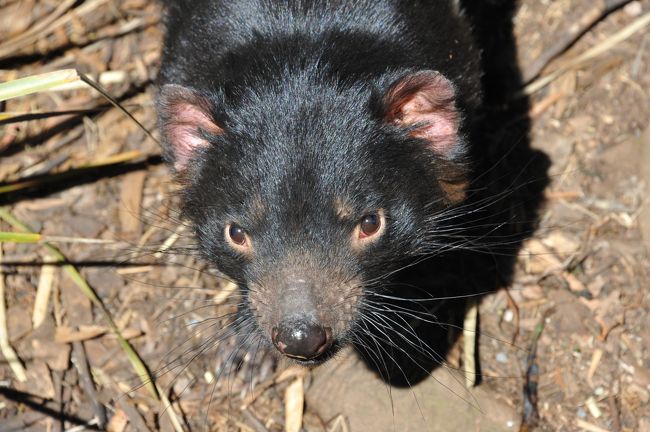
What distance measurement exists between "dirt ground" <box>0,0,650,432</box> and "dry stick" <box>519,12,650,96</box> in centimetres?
2

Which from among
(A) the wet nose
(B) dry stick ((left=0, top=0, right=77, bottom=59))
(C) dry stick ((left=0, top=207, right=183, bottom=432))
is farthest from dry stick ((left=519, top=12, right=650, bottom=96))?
(B) dry stick ((left=0, top=0, right=77, bottom=59))

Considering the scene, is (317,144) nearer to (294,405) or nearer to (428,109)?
(428,109)

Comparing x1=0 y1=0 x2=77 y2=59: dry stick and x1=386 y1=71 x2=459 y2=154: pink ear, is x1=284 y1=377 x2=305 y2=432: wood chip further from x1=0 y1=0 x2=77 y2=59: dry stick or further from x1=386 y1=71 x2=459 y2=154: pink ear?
x1=0 y1=0 x2=77 y2=59: dry stick

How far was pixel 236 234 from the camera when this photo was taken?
12.4 ft

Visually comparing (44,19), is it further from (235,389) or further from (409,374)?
(409,374)

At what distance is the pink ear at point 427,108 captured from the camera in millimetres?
3637

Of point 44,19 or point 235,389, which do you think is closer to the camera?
point 235,389

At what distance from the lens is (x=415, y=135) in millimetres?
3857

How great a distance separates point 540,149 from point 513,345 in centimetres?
120

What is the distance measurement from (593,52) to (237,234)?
281 centimetres

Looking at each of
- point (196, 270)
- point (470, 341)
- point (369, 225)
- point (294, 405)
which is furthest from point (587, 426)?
point (196, 270)

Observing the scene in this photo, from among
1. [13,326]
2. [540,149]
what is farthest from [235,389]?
[540,149]

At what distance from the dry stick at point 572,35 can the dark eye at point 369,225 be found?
2.15 m

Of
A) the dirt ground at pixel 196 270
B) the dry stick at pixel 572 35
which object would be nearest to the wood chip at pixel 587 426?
the dirt ground at pixel 196 270
